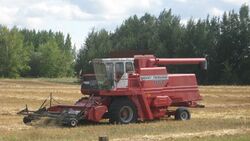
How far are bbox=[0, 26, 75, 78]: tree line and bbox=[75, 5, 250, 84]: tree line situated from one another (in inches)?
900

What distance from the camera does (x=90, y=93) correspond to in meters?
24.8

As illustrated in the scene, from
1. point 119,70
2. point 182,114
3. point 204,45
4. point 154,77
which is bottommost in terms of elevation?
point 182,114

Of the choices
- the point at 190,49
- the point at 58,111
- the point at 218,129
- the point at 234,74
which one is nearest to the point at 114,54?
the point at 58,111

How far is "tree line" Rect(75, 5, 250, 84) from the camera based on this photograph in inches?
3462

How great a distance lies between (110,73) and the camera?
24.2 m

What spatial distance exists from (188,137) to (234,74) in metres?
68.1

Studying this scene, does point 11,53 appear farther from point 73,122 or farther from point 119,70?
point 73,122

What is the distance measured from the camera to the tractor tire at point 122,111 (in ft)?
78.4

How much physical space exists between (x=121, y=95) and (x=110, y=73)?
1.04m

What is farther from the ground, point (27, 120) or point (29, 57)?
point (29, 57)

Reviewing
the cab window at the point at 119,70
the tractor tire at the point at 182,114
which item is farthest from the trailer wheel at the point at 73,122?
the tractor tire at the point at 182,114

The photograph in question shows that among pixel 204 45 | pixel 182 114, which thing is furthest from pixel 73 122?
pixel 204 45

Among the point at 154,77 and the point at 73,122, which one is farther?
the point at 154,77

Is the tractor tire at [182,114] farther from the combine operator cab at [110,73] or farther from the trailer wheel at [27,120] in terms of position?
the trailer wheel at [27,120]
